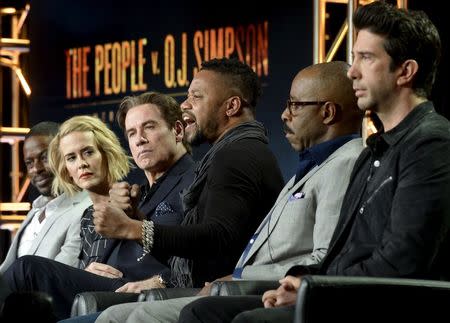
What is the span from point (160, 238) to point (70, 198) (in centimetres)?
165

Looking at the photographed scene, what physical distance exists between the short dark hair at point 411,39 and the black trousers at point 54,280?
170 centimetres

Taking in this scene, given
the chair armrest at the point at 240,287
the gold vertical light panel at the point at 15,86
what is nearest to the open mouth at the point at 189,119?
the chair armrest at the point at 240,287

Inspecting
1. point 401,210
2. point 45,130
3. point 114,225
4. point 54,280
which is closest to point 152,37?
point 45,130

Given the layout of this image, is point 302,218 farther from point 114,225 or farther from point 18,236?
point 18,236

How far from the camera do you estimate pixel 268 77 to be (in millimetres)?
6285

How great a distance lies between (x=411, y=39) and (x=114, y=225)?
4.01 feet

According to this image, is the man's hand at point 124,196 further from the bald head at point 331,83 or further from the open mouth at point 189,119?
the bald head at point 331,83

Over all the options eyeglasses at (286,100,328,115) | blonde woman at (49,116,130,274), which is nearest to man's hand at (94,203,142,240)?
eyeglasses at (286,100,328,115)

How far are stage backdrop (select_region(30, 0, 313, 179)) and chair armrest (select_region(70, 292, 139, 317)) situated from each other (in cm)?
264

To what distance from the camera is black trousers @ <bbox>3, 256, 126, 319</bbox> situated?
13.3ft

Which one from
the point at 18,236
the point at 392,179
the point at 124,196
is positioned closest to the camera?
the point at 392,179

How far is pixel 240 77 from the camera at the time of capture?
13.1 ft

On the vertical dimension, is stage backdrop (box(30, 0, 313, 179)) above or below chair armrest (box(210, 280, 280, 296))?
above

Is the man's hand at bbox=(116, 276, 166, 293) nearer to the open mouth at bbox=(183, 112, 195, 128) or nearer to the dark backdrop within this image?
the open mouth at bbox=(183, 112, 195, 128)
